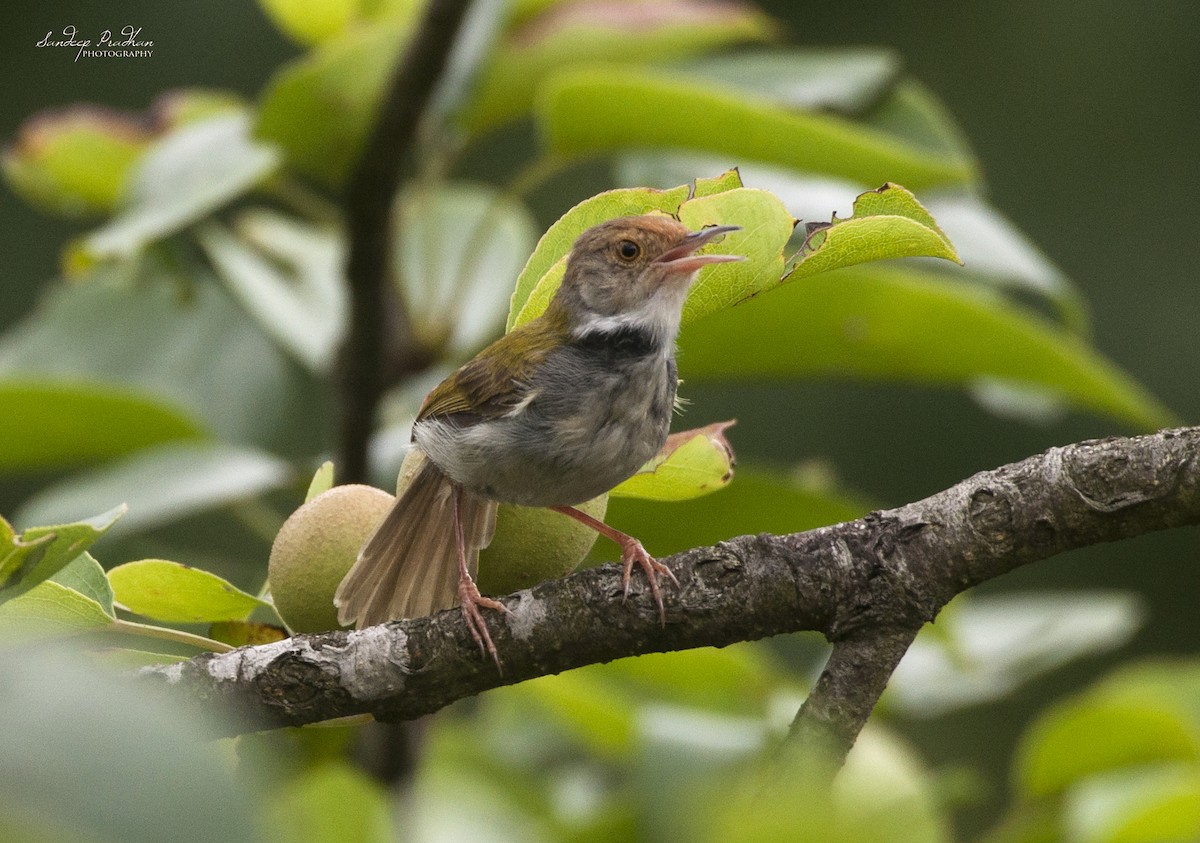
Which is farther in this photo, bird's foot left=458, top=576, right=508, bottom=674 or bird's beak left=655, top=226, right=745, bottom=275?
bird's beak left=655, top=226, right=745, bottom=275

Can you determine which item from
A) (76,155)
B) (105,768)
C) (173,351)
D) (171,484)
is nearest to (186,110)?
(76,155)

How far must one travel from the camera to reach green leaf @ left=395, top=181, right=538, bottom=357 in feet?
12.6

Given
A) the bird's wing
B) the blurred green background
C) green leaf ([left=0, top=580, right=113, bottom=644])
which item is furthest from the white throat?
the blurred green background

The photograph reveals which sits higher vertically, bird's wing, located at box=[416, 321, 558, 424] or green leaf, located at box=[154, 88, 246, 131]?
bird's wing, located at box=[416, 321, 558, 424]

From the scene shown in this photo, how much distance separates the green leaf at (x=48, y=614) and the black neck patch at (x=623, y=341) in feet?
3.40

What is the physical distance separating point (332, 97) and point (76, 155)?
107 cm

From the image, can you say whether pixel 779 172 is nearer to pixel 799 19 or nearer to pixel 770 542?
pixel 770 542

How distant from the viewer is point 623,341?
229 cm

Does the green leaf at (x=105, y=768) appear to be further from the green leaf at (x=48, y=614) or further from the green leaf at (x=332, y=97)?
the green leaf at (x=332, y=97)

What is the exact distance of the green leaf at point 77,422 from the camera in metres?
3.17

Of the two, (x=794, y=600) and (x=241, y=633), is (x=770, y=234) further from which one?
(x=241, y=633)

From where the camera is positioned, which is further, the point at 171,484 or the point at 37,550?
the point at 171,484

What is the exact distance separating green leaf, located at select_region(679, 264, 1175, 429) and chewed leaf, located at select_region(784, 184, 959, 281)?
1573 millimetres

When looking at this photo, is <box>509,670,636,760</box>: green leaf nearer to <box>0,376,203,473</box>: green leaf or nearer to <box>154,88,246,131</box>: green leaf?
<box>0,376,203,473</box>: green leaf
